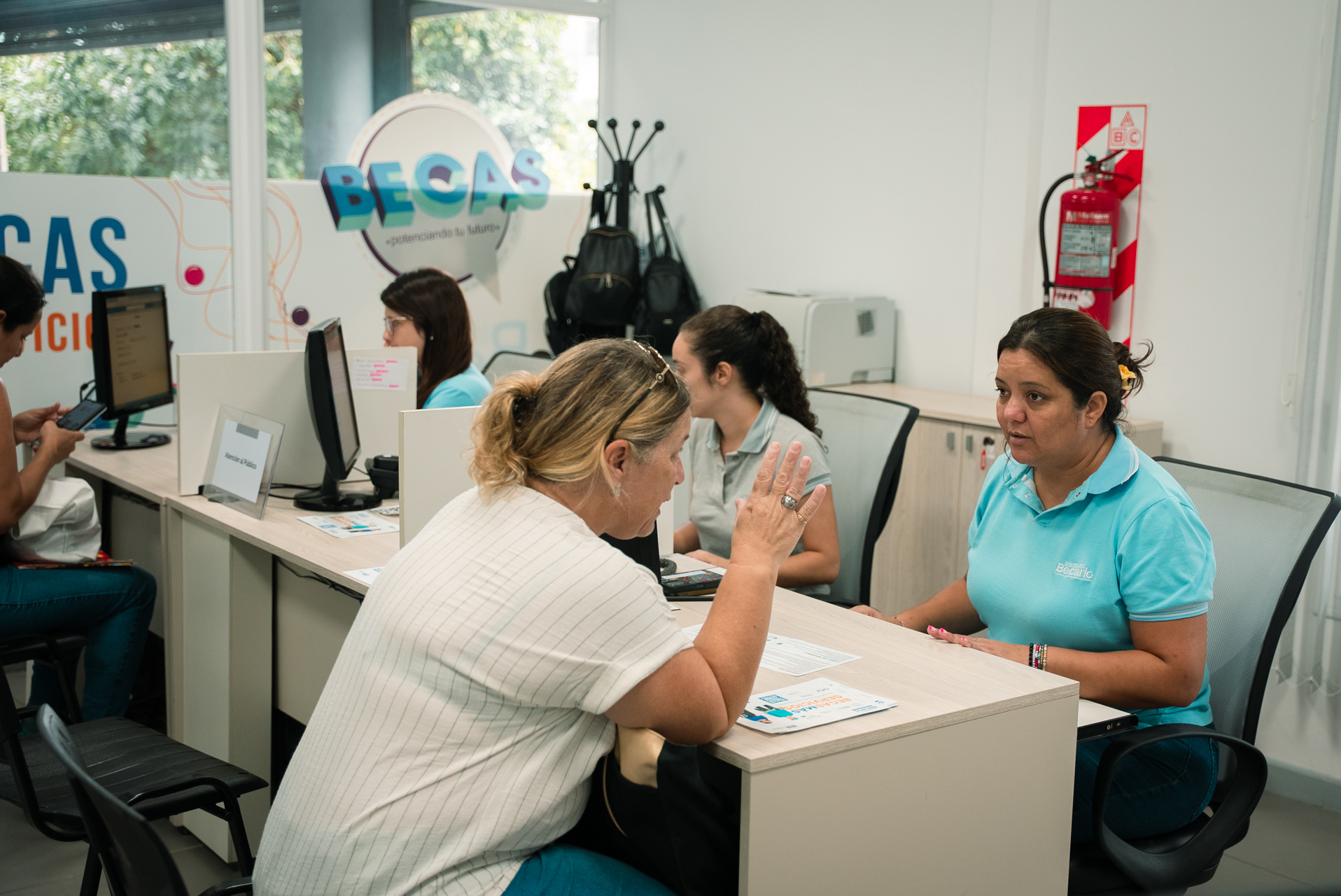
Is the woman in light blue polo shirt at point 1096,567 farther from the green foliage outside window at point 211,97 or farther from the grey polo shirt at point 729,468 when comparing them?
the green foliage outside window at point 211,97

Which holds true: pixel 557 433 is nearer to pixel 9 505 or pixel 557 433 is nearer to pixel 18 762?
pixel 18 762

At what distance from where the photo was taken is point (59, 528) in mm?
2898

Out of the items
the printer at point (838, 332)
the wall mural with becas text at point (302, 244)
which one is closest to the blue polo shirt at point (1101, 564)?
the printer at point (838, 332)

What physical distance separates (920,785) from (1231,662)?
736mm

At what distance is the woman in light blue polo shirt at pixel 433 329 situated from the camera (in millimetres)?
3441

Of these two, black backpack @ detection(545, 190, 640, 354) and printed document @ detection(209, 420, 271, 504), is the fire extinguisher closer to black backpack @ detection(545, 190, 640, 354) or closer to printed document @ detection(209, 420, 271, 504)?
black backpack @ detection(545, 190, 640, 354)

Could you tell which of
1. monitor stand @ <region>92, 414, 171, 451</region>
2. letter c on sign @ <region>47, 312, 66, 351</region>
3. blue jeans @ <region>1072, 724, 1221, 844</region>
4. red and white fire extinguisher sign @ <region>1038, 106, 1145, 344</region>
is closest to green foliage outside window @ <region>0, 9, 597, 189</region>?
letter c on sign @ <region>47, 312, 66, 351</region>

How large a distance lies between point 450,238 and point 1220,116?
10.3 ft

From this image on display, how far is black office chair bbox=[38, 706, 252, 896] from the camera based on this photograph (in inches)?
46.3

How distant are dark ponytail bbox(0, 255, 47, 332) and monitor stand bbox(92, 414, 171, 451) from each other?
2.49 feet

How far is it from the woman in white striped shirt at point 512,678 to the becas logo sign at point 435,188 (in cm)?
371

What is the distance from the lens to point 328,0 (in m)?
4.76

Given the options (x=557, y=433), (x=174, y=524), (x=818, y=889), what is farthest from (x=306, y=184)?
(x=818, y=889)

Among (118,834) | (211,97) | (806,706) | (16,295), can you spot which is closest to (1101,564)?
(806,706)
